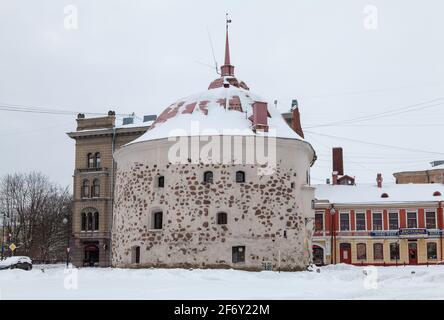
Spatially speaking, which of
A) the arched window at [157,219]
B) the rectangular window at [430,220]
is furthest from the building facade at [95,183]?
the rectangular window at [430,220]

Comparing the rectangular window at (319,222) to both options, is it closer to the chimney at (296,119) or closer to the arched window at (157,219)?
the chimney at (296,119)

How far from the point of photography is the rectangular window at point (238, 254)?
3688 cm

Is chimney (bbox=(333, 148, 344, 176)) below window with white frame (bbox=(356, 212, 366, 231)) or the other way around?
the other way around

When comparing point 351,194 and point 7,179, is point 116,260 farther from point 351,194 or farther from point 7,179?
point 7,179

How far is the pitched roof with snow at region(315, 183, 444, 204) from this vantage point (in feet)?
184

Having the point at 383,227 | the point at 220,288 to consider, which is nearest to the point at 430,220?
the point at 383,227

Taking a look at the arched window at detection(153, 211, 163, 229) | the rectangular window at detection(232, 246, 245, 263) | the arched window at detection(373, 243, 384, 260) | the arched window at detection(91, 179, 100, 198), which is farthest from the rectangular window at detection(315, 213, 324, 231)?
the arched window at detection(153, 211, 163, 229)

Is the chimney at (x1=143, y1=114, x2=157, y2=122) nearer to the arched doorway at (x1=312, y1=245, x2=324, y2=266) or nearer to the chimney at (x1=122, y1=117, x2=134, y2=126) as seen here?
the chimney at (x1=122, y1=117, x2=134, y2=126)

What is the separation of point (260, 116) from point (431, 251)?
24175 mm

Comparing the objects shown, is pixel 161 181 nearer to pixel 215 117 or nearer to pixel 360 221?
pixel 215 117

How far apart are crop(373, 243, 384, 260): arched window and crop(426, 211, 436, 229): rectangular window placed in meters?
4.37

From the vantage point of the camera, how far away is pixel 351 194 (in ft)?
190

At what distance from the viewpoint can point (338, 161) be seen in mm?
65625
